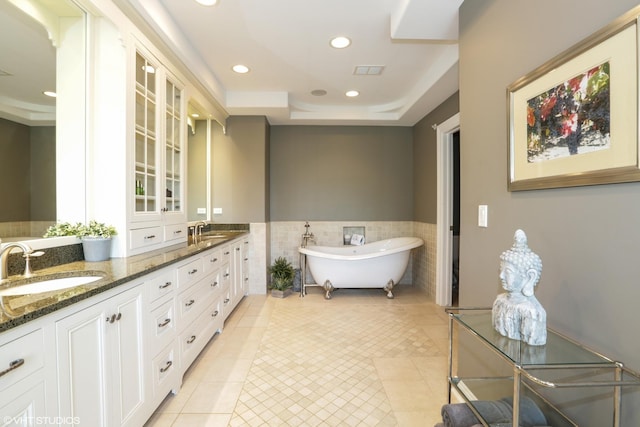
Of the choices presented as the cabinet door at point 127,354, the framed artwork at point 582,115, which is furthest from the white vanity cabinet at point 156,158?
the framed artwork at point 582,115

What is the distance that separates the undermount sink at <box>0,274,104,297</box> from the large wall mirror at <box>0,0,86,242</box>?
1.02ft

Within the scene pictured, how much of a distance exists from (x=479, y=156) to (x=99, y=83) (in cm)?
246

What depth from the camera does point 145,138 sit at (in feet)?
7.20

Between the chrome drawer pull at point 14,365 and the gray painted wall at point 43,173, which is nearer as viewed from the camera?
the chrome drawer pull at point 14,365

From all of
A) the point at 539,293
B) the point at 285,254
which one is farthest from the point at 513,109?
the point at 285,254

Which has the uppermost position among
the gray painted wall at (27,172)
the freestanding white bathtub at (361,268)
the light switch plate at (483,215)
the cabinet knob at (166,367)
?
the gray painted wall at (27,172)

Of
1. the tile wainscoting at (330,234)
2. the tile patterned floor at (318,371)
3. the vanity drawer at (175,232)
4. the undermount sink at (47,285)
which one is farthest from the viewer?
the tile wainscoting at (330,234)

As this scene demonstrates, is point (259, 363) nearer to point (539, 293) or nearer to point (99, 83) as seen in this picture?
point (539, 293)

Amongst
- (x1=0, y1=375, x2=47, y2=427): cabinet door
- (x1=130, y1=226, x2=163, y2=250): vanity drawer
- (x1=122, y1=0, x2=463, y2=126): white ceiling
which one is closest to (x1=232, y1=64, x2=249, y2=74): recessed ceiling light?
(x1=122, y1=0, x2=463, y2=126): white ceiling

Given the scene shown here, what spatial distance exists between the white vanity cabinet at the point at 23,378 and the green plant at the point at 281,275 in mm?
3159

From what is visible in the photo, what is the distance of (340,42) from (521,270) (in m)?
2.44

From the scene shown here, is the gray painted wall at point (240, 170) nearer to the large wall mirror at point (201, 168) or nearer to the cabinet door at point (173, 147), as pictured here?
the large wall mirror at point (201, 168)

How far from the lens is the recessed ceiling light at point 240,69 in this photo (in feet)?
10.2

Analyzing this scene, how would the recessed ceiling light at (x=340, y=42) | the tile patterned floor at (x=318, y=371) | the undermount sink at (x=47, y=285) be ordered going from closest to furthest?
the undermount sink at (x=47, y=285) < the tile patterned floor at (x=318, y=371) < the recessed ceiling light at (x=340, y=42)
